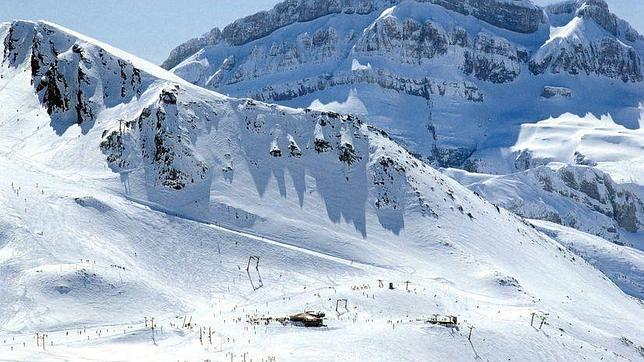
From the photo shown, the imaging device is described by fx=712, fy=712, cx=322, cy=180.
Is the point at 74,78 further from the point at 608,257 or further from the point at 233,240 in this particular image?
the point at 608,257

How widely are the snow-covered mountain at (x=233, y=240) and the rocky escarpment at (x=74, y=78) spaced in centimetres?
19

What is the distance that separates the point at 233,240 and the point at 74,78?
24799mm

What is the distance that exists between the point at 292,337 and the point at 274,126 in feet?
121

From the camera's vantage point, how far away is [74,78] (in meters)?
65.3

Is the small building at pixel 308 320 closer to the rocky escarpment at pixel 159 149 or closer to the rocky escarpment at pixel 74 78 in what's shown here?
the rocky escarpment at pixel 159 149

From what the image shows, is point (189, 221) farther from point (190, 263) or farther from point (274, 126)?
point (274, 126)

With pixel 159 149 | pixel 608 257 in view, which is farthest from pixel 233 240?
pixel 608 257

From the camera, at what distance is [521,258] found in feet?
212

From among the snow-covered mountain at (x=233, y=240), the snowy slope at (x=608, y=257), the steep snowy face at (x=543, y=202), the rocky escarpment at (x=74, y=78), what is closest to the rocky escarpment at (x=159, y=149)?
the snow-covered mountain at (x=233, y=240)

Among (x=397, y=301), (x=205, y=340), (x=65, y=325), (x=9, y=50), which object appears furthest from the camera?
(x=9, y=50)

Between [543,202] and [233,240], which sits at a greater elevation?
[233,240]

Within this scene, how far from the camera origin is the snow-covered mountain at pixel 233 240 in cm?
3484

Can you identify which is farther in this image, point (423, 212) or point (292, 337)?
point (423, 212)

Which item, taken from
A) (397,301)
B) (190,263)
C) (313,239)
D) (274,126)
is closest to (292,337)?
(397,301)
